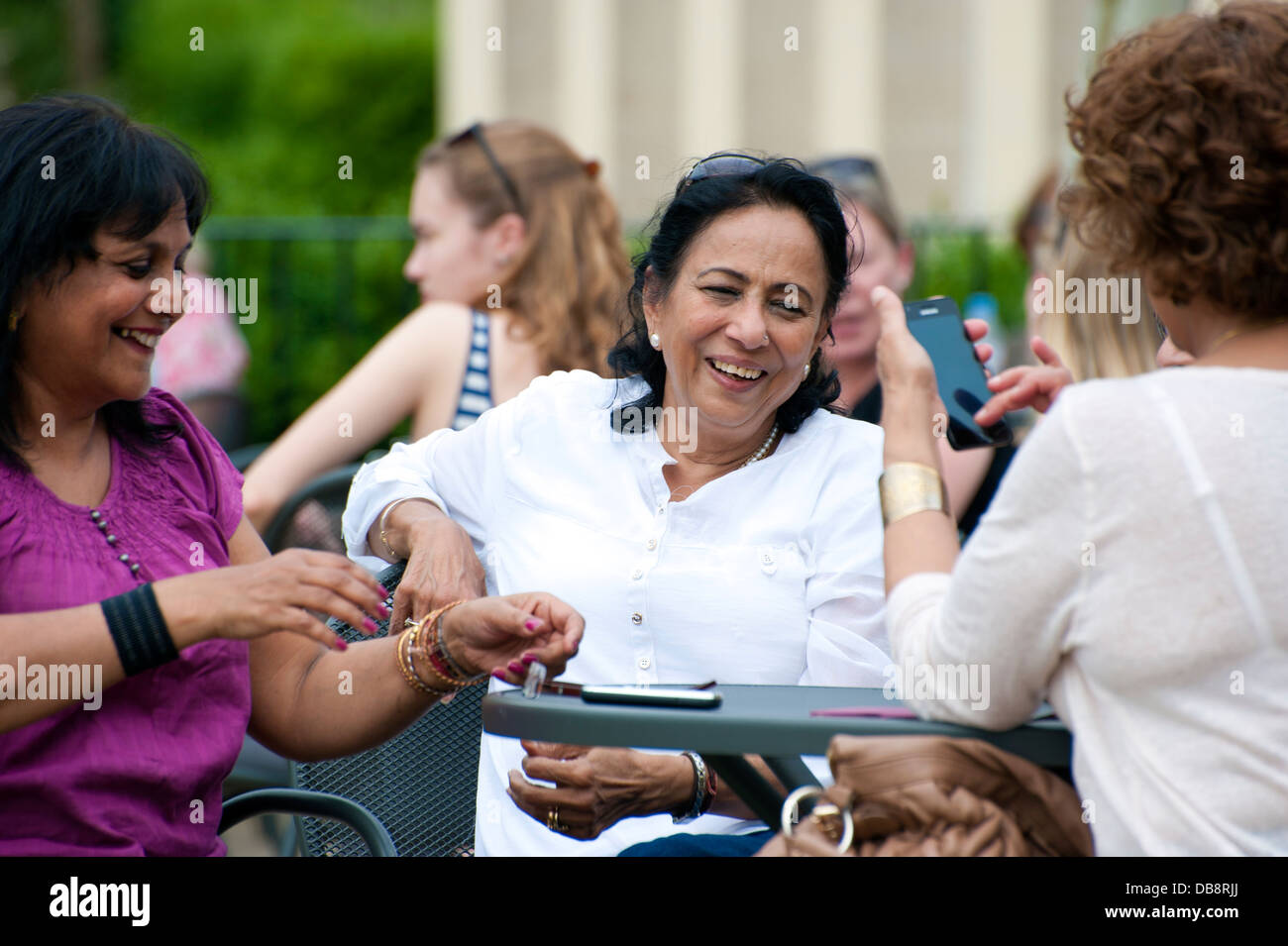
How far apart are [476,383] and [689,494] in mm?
1352

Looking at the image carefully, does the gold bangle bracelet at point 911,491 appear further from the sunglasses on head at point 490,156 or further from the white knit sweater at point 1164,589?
the sunglasses on head at point 490,156

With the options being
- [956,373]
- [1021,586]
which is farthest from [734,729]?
[956,373]

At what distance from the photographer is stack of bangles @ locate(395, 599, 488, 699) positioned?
2.40 meters

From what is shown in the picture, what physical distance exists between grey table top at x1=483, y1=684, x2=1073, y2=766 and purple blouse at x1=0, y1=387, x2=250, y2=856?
2.11 feet

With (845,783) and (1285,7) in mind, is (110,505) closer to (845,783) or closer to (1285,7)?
(845,783)

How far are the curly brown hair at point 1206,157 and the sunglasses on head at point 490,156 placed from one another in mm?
2684

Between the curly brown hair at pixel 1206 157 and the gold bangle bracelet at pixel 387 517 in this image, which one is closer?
the curly brown hair at pixel 1206 157

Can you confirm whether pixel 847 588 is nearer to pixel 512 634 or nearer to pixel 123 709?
pixel 512 634

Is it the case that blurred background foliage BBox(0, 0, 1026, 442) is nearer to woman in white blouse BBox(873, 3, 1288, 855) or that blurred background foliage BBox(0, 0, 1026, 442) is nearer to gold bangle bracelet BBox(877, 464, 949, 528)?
gold bangle bracelet BBox(877, 464, 949, 528)

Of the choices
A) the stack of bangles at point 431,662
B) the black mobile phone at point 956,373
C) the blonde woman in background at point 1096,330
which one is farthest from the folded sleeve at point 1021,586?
the blonde woman in background at point 1096,330
